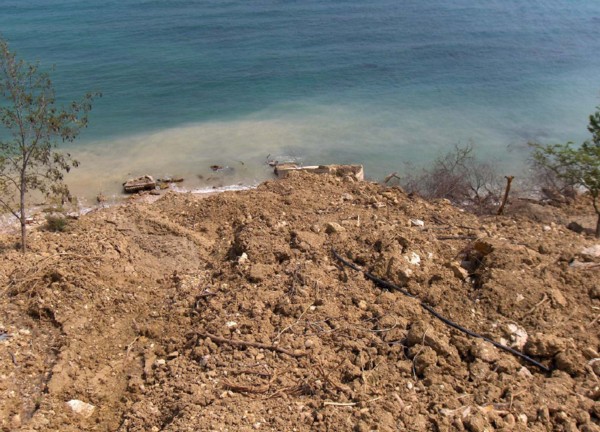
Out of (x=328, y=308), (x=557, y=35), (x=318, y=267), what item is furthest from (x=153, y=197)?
(x=557, y=35)

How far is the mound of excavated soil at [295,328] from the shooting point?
5.01 metres

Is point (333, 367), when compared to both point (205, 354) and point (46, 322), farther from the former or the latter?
point (46, 322)

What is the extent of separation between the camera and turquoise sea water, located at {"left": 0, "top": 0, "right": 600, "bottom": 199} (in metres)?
16.7

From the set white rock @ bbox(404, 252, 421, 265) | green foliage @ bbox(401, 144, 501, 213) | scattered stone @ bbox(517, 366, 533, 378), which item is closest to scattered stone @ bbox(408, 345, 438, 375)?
scattered stone @ bbox(517, 366, 533, 378)

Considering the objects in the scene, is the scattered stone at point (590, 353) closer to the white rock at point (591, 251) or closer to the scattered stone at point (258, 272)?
the white rock at point (591, 251)

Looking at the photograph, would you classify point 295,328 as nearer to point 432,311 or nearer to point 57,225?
point 432,311

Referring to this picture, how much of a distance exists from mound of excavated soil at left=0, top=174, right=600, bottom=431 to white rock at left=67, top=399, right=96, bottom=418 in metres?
0.02

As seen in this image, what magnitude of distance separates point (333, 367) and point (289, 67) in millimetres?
19278

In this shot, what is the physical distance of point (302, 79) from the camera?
21812mm

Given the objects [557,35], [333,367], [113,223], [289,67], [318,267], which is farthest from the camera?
[557,35]

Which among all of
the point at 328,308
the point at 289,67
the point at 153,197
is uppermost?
the point at 289,67

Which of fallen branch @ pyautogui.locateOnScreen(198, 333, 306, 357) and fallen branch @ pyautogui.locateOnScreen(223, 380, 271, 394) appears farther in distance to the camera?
fallen branch @ pyautogui.locateOnScreen(198, 333, 306, 357)

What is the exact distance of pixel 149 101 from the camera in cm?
1952

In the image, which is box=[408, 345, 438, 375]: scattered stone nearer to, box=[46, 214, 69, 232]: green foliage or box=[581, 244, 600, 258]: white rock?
box=[581, 244, 600, 258]: white rock
